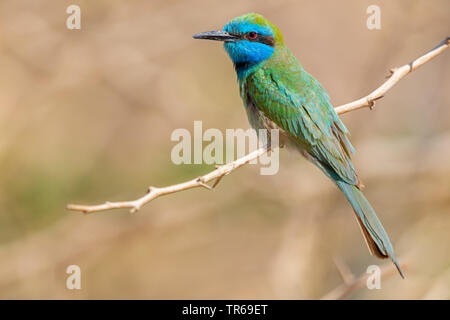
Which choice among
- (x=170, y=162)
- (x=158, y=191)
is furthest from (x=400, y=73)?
(x=170, y=162)

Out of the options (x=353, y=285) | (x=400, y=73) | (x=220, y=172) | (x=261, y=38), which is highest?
(x=261, y=38)

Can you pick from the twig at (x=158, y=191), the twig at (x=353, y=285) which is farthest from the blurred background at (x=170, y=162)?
the twig at (x=158, y=191)

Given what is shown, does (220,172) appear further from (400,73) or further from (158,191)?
(400,73)

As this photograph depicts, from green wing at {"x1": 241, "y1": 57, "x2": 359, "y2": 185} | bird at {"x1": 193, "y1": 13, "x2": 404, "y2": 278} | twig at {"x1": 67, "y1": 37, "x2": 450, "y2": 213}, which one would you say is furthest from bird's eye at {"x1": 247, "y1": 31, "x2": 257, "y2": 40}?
twig at {"x1": 67, "y1": 37, "x2": 450, "y2": 213}

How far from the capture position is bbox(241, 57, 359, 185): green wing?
3.24 meters

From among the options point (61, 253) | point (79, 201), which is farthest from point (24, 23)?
point (61, 253)

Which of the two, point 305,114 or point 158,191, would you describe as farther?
point 305,114

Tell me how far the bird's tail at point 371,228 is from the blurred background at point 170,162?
893mm

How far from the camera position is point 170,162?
445cm

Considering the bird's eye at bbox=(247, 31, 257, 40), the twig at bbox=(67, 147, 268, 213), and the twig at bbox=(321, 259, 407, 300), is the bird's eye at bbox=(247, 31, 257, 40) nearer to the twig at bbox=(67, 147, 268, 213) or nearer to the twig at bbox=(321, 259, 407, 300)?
the twig at bbox=(67, 147, 268, 213)

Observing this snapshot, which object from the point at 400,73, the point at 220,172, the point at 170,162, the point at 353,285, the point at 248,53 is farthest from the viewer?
the point at 170,162

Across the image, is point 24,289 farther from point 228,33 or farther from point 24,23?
point 228,33

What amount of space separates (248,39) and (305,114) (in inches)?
26.2

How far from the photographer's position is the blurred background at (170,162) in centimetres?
425
